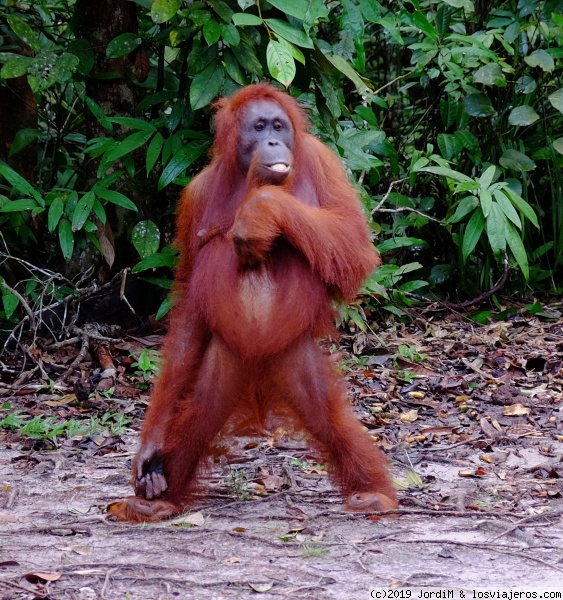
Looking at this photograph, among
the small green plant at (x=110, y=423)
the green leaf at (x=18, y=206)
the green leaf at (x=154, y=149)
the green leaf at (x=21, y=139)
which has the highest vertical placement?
the green leaf at (x=21, y=139)

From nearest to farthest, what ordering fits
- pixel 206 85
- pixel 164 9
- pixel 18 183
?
1. pixel 164 9
2. pixel 206 85
3. pixel 18 183

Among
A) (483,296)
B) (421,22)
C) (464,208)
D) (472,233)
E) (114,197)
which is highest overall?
(421,22)

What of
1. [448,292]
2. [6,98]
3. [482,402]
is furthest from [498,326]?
[6,98]

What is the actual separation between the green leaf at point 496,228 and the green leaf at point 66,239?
2.31 meters

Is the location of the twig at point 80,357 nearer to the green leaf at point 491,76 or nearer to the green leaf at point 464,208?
the green leaf at point 464,208

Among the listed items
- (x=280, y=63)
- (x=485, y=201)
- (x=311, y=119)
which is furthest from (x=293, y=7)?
(x=485, y=201)

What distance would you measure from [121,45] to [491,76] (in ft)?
7.85

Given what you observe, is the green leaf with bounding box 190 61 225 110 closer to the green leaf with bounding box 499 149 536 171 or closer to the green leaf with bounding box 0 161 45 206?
the green leaf with bounding box 0 161 45 206

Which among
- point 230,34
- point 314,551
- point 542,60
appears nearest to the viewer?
point 314,551

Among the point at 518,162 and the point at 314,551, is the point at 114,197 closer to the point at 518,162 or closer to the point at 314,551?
the point at 314,551

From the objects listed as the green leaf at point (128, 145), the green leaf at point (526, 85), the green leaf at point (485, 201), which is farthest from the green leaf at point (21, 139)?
the green leaf at point (526, 85)

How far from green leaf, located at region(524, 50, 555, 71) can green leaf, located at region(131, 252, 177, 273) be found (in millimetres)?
2682

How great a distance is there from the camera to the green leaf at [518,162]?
608 centimetres

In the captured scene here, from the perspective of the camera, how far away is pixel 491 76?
5.82 meters
